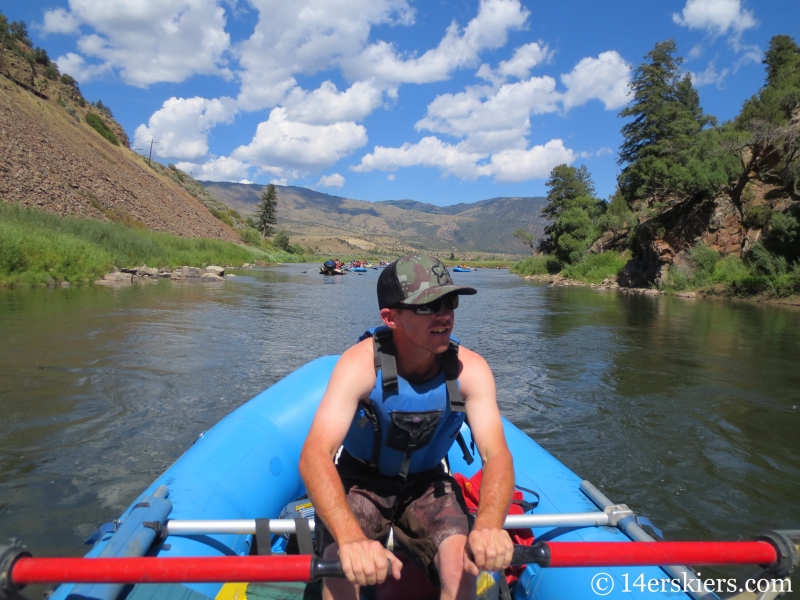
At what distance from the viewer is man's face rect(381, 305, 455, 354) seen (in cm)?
212

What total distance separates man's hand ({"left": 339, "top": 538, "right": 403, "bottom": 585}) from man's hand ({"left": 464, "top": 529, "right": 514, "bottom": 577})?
0.27m

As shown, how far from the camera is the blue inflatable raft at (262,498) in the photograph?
2164 mm

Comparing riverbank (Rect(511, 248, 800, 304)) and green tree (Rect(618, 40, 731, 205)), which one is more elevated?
green tree (Rect(618, 40, 731, 205))

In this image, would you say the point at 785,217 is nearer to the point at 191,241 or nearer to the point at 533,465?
the point at 533,465

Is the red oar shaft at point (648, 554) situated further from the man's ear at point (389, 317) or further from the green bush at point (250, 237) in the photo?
the green bush at point (250, 237)

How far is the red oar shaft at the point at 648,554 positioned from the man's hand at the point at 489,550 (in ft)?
0.49

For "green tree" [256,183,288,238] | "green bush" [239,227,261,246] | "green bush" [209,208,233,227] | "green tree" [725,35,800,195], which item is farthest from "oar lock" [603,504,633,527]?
"green tree" [256,183,288,238]

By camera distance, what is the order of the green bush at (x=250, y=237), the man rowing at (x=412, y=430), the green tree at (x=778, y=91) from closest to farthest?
the man rowing at (x=412, y=430), the green tree at (x=778, y=91), the green bush at (x=250, y=237)

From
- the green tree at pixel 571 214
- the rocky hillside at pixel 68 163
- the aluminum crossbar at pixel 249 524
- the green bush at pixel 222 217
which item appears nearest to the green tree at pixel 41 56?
the rocky hillside at pixel 68 163

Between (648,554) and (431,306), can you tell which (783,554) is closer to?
(648,554)

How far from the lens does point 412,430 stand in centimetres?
218

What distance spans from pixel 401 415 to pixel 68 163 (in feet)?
123

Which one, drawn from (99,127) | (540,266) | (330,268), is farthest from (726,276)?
(99,127)

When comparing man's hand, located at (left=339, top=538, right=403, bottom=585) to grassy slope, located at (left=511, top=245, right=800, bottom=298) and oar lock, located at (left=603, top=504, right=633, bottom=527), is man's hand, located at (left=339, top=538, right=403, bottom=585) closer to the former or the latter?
oar lock, located at (left=603, top=504, right=633, bottom=527)
